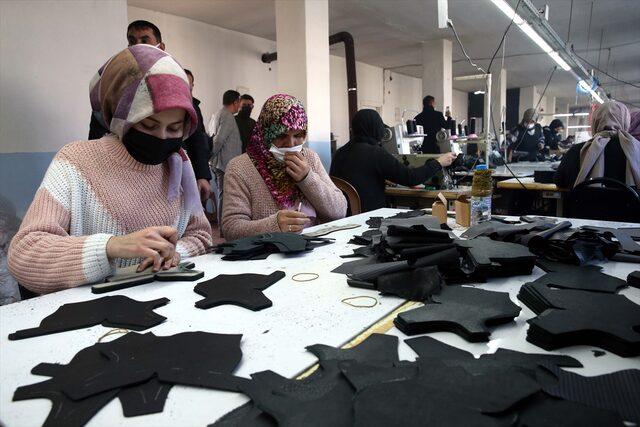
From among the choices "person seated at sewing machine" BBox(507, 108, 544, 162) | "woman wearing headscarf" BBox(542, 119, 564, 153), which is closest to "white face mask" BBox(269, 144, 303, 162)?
"person seated at sewing machine" BBox(507, 108, 544, 162)

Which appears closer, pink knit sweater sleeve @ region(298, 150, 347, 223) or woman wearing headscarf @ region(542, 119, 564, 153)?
pink knit sweater sleeve @ region(298, 150, 347, 223)

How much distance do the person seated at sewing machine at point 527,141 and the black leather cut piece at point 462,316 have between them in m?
6.51

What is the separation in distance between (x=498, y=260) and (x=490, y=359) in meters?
0.53

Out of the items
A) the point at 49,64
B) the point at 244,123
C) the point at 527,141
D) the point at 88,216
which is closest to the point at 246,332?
the point at 88,216

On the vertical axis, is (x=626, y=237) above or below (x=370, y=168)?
below

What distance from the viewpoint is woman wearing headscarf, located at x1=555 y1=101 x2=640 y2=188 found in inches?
125

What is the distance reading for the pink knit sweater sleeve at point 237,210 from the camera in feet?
6.21

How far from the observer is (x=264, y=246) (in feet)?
4.92

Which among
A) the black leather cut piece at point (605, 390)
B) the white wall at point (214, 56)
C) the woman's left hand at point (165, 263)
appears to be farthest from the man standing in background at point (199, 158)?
the white wall at point (214, 56)

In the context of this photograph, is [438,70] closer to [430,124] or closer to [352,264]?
[430,124]

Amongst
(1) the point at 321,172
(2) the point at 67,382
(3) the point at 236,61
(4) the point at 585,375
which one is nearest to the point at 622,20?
(3) the point at 236,61

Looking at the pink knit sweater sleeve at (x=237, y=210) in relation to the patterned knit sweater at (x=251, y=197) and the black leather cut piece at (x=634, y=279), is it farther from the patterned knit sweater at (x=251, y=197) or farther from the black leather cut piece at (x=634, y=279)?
the black leather cut piece at (x=634, y=279)

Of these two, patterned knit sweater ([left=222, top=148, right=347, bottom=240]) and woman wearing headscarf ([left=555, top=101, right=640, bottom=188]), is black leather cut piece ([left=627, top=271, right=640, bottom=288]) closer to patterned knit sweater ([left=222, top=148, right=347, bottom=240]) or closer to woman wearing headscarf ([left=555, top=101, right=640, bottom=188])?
patterned knit sweater ([left=222, top=148, right=347, bottom=240])

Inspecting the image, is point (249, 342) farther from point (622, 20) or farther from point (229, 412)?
point (622, 20)
